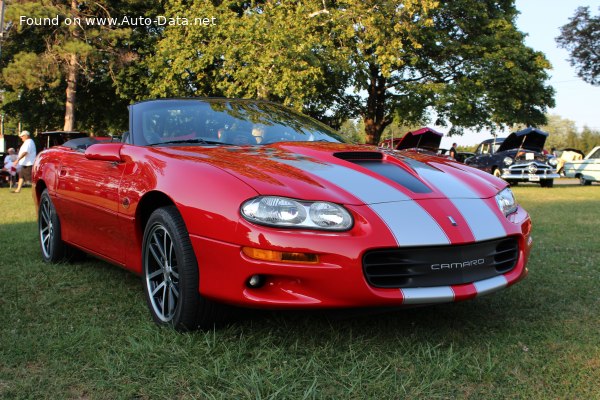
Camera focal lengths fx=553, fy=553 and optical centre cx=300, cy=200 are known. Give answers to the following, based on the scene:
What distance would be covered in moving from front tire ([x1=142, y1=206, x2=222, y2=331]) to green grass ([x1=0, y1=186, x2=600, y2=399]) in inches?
3.4

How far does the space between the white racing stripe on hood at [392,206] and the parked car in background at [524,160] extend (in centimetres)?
1713

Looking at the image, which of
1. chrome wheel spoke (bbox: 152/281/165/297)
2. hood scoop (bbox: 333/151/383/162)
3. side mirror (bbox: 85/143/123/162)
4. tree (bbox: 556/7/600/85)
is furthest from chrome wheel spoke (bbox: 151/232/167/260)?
tree (bbox: 556/7/600/85)

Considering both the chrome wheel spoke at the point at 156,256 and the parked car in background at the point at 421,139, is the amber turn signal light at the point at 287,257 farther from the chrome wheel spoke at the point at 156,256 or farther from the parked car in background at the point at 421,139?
the parked car in background at the point at 421,139

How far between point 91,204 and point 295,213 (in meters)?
1.82

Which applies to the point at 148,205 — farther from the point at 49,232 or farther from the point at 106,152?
the point at 49,232

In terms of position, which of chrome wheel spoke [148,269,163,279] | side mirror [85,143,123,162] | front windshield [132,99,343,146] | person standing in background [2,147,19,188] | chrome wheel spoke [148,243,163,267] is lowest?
person standing in background [2,147,19,188]

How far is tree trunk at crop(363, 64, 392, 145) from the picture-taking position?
85.7 feet

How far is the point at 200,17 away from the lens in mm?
20594

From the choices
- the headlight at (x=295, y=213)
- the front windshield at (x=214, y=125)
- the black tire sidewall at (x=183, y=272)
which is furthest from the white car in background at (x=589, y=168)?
the black tire sidewall at (x=183, y=272)

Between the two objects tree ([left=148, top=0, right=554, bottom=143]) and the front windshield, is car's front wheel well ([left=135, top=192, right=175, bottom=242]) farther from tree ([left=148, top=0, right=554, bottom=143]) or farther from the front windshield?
tree ([left=148, top=0, right=554, bottom=143])

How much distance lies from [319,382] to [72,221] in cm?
260

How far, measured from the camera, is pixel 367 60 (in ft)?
70.1

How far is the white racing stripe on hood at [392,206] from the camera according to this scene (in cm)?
235

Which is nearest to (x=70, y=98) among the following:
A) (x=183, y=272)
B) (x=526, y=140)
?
(x=526, y=140)
